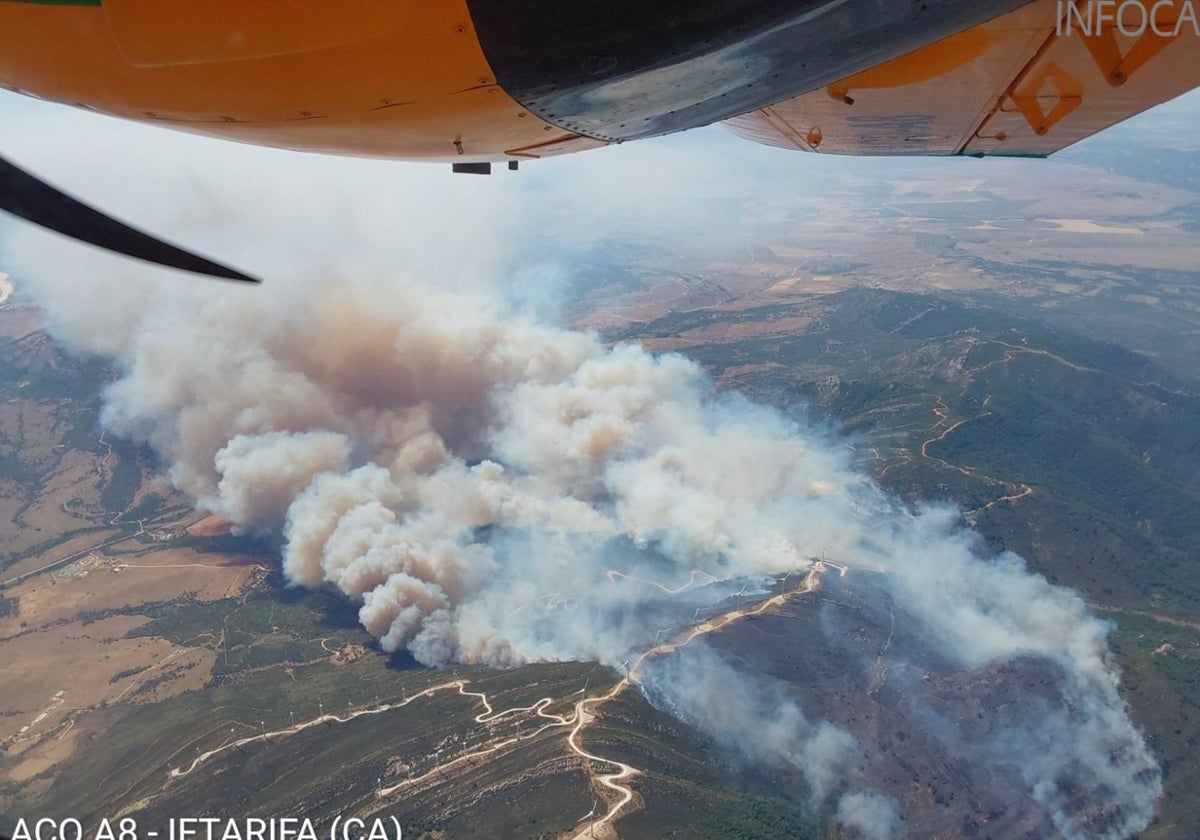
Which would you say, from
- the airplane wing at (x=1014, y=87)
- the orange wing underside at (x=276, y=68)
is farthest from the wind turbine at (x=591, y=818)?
the orange wing underside at (x=276, y=68)

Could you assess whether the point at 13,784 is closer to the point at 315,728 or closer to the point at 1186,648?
the point at 315,728

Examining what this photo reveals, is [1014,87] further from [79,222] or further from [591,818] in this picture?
[591,818]

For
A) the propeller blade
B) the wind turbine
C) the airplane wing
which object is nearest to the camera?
the propeller blade

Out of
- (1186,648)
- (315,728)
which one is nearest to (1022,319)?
(1186,648)

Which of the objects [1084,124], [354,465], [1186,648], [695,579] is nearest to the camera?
[1084,124]

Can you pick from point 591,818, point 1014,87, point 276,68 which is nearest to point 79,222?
point 276,68

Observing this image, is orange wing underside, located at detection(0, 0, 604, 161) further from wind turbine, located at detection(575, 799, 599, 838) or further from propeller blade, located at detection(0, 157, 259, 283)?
wind turbine, located at detection(575, 799, 599, 838)

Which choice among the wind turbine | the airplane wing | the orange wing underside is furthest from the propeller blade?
the wind turbine
